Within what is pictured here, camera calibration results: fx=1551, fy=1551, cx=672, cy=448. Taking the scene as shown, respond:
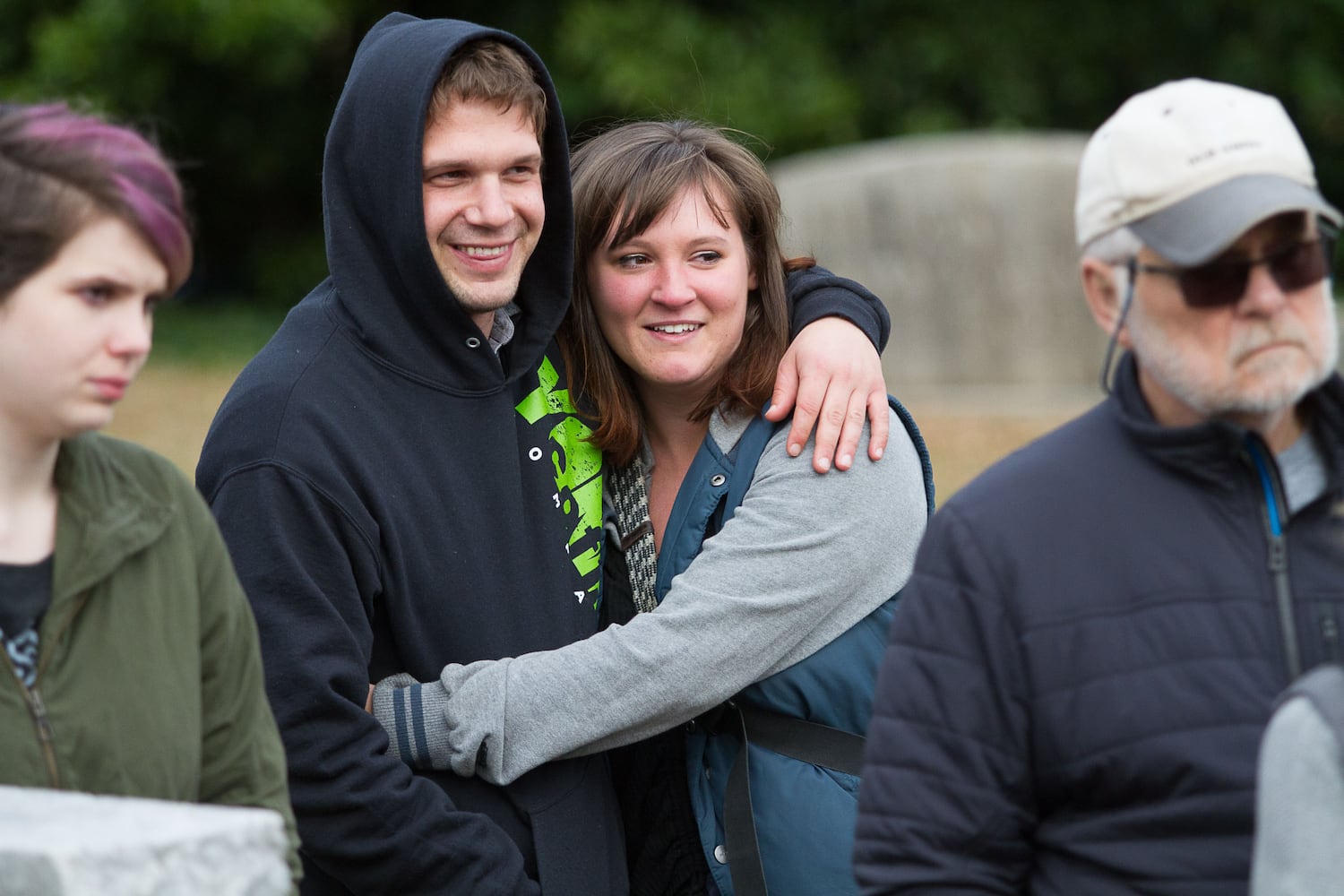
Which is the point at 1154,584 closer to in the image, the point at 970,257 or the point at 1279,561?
the point at 1279,561

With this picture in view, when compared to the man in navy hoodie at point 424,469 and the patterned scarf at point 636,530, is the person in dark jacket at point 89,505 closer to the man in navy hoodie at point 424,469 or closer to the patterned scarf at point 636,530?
the man in navy hoodie at point 424,469

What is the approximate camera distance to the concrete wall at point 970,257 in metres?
9.41

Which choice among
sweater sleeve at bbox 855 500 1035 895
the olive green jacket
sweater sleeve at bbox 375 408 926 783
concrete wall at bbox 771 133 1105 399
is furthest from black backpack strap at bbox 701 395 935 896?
concrete wall at bbox 771 133 1105 399

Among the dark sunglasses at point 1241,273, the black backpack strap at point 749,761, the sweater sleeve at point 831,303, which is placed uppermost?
the dark sunglasses at point 1241,273

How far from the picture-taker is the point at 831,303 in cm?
305

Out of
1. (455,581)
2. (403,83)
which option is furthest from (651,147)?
(455,581)

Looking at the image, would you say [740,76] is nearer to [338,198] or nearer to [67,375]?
[338,198]

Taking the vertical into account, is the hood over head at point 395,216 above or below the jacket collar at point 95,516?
above

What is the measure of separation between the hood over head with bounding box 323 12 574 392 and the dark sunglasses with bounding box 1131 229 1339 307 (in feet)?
4.25

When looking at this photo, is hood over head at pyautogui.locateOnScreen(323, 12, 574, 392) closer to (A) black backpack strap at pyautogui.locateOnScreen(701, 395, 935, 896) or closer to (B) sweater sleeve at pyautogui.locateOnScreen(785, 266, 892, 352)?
(B) sweater sleeve at pyautogui.locateOnScreen(785, 266, 892, 352)

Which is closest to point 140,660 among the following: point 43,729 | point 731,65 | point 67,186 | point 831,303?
point 43,729

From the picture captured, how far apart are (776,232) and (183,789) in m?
1.65

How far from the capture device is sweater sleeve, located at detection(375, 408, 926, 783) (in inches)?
101

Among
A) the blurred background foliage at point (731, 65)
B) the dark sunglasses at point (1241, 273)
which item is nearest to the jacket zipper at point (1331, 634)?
the dark sunglasses at point (1241, 273)
